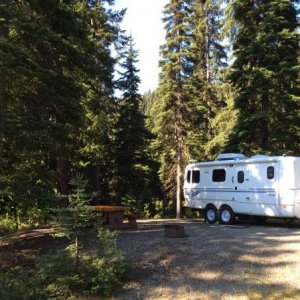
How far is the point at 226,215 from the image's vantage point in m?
17.2

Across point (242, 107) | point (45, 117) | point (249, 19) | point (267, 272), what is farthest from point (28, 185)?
point (249, 19)

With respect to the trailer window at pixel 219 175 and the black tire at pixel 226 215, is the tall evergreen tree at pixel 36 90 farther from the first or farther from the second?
the black tire at pixel 226 215

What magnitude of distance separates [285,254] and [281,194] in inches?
199

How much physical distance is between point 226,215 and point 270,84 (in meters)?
6.57

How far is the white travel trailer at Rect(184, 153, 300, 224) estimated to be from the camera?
1464cm

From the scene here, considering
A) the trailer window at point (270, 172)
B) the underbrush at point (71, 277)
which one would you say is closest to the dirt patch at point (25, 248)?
the underbrush at point (71, 277)

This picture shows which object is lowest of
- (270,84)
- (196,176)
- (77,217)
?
(77,217)

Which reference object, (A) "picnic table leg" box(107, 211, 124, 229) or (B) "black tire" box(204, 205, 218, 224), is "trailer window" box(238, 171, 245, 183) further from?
(A) "picnic table leg" box(107, 211, 124, 229)

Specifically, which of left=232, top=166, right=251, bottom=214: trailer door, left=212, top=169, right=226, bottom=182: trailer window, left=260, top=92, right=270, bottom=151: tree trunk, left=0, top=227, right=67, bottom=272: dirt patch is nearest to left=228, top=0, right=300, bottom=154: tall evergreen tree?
left=260, top=92, right=270, bottom=151: tree trunk

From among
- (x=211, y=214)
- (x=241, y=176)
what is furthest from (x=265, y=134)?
(x=211, y=214)

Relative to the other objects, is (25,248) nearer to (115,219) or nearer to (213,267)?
(115,219)

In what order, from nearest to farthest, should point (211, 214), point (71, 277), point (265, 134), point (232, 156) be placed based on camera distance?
point (71, 277)
point (232, 156)
point (211, 214)
point (265, 134)

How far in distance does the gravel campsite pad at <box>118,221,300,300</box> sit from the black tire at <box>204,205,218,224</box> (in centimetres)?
515

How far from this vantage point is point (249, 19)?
70.7 feet
